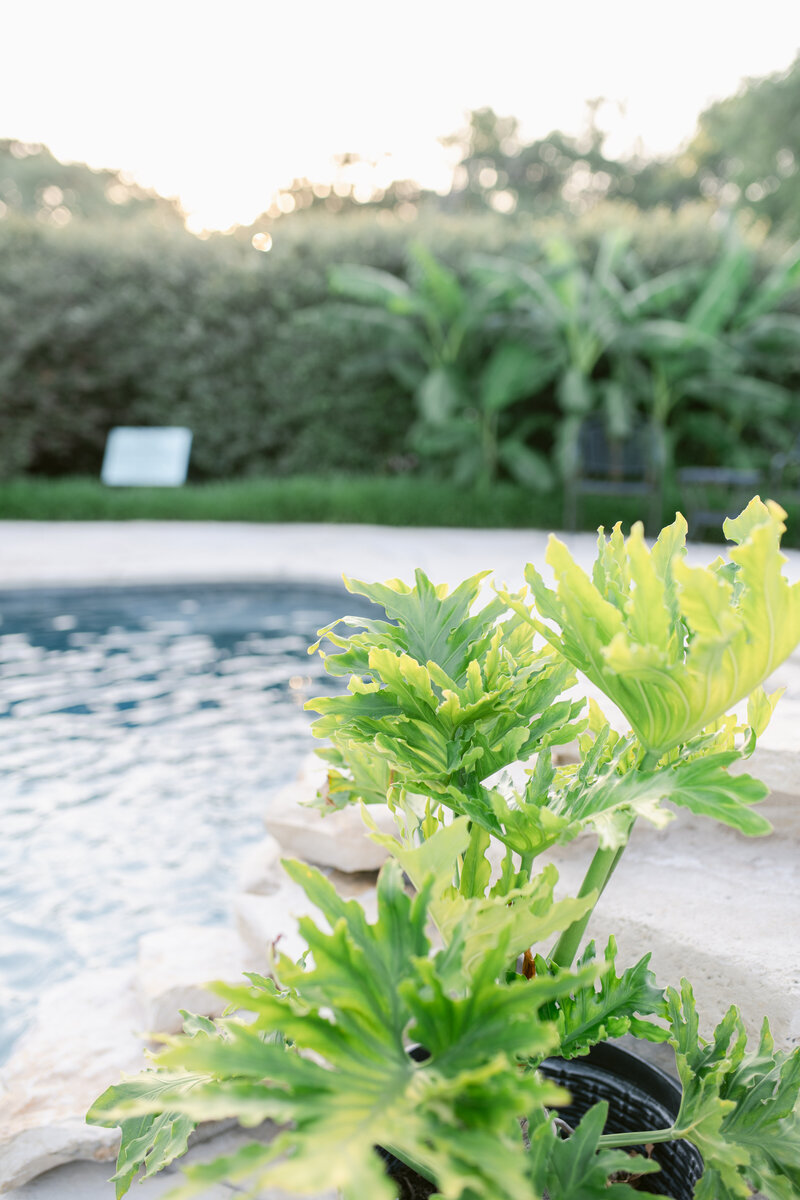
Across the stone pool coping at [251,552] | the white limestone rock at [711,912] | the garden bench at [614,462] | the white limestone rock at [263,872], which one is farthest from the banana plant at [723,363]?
the white limestone rock at [711,912]

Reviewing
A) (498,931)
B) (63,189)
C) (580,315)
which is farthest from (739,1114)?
(63,189)

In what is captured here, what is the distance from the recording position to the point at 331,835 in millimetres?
2246

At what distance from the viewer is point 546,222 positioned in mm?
10516

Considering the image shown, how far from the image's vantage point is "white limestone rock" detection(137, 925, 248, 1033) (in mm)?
1871

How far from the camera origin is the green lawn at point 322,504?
29.0 feet

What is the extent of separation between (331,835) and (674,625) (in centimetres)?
156

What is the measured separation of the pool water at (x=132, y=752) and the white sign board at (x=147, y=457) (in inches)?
153

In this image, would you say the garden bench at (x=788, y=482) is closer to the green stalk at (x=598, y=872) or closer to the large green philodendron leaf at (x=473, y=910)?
the green stalk at (x=598, y=872)

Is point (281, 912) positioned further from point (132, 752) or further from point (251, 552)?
point (251, 552)

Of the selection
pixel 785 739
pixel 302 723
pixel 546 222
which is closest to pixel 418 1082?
pixel 785 739

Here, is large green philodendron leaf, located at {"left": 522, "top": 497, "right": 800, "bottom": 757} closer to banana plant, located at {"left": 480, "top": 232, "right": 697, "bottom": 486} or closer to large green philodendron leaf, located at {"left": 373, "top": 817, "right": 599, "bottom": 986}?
large green philodendron leaf, located at {"left": 373, "top": 817, "right": 599, "bottom": 986}

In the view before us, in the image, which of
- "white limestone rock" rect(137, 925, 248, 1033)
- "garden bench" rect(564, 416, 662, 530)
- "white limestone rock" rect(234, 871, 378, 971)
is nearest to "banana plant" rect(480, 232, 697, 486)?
"garden bench" rect(564, 416, 662, 530)

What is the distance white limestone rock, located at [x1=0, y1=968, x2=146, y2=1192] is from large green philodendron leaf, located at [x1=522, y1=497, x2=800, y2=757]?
102cm

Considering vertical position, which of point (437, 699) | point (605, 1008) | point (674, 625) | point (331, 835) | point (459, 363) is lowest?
point (331, 835)
